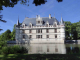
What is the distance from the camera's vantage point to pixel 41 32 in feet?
91.5

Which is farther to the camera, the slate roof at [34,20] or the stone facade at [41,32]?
the slate roof at [34,20]

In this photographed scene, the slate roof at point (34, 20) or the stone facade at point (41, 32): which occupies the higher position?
the slate roof at point (34, 20)

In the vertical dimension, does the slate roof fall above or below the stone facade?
above

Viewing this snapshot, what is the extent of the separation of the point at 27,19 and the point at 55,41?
14685mm

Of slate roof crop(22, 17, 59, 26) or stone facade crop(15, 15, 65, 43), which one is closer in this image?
stone facade crop(15, 15, 65, 43)

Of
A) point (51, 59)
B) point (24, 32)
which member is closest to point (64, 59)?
point (51, 59)

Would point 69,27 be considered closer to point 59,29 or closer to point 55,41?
point 59,29

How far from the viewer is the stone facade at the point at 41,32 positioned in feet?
88.4

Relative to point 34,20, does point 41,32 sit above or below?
below

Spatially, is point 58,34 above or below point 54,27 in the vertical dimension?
below

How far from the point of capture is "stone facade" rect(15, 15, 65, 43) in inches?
1060

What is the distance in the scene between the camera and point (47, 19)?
3011cm

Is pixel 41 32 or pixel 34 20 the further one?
pixel 34 20

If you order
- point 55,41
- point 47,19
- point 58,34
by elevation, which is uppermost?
point 47,19
